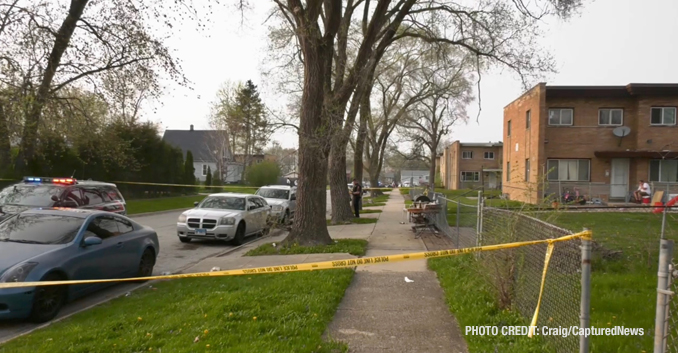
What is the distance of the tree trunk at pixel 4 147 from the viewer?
1541 cm

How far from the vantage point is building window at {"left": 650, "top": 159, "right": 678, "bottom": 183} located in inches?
1123

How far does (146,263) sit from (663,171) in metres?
29.1

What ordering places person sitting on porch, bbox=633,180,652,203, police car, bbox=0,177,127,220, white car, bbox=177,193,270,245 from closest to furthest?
police car, bbox=0,177,127,220
white car, bbox=177,193,270,245
person sitting on porch, bbox=633,180,652,203

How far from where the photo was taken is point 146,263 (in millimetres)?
9258

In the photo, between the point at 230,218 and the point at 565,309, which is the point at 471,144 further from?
the point at 565,309

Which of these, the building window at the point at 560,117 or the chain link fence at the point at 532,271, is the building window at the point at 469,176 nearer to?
the building window at the point at 560,117

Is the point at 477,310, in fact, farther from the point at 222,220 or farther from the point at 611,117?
the point at 611,117

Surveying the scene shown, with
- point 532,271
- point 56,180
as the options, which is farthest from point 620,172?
point 56,180

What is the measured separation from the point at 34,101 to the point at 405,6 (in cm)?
1130

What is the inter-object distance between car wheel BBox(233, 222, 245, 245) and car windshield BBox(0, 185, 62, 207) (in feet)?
15.4

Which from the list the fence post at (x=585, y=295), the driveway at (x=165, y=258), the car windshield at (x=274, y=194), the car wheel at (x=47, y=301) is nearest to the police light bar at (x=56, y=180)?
the driveway at (x=165, y=258)

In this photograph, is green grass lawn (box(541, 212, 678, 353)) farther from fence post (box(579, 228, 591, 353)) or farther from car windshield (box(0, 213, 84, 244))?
car windshield (box(0, 213, 84, 244))

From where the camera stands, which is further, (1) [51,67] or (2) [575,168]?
(2) [575,168]

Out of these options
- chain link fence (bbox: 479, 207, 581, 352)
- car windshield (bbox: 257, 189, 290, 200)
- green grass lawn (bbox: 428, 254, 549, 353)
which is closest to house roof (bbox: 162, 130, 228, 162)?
car windshield (bbox: 257, 189, 290, 200)
